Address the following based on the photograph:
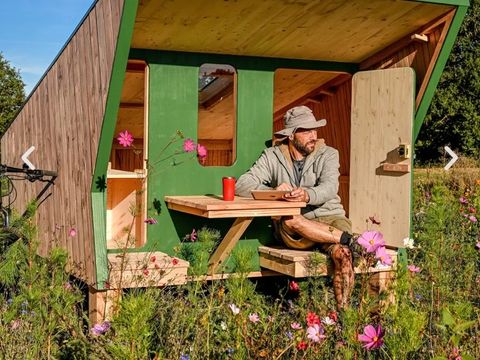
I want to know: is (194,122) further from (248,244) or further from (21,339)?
(21,339)

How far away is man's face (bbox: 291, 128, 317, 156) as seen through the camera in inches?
253

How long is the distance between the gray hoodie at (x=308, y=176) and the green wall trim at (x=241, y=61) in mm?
806

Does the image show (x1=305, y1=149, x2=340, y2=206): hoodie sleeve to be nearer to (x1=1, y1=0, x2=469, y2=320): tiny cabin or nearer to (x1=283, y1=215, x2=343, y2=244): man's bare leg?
(x1=283, y1=215, x2=343, y2=244): man's bare leg

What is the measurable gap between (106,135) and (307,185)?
6.48 feet

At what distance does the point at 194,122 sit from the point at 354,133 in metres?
1.57

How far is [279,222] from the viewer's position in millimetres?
6285

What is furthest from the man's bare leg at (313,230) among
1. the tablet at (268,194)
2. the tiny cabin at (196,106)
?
the tiny cabin at (196,106)

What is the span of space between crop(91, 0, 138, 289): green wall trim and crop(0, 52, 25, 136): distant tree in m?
24.5

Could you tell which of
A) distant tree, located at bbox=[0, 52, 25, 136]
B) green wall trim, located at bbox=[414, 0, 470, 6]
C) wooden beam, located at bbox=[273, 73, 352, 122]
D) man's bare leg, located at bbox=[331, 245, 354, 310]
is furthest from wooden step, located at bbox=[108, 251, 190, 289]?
distant tree, located at bbox=[0, 52, 25, 136]

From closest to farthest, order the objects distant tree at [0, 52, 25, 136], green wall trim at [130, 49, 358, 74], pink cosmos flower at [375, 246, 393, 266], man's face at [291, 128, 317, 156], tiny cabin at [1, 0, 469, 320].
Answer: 1. pink cosmos flower at [375, 246, 393, 266]
2. tiny cabin at [1, 0, 469, 320]
3. green wall trim at [130, 49, 358, 74]
4. man's face at [291, 128, 317, 156]
5. distant tree at [0, 52, 25, 136]

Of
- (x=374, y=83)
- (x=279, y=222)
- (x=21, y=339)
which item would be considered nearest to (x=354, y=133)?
(x=374, y=83)

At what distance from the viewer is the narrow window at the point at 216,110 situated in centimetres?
834

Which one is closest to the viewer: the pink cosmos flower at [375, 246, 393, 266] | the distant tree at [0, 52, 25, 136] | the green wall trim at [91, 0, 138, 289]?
the pink cosmos flower at [375, 246, 393, 266]

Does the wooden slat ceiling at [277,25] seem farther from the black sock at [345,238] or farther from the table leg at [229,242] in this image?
the black sock at [345,238]
